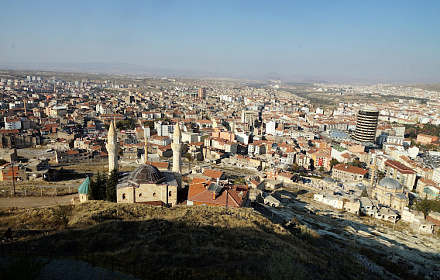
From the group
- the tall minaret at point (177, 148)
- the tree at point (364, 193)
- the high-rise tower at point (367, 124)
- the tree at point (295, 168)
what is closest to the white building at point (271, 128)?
the high-rise tower at point (367, 124)

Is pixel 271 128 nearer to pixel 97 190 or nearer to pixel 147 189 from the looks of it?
pixel 147 189

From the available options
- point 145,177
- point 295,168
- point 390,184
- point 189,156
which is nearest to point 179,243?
point 145,177

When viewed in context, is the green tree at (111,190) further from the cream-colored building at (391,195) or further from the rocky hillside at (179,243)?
the cream-colored building at (391,195)

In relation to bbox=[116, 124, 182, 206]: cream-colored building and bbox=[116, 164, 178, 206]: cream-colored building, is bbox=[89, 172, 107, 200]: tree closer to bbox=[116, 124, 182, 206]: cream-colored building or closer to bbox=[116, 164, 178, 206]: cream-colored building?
bbox=[116, 124, 182, 206]: cream-colored building

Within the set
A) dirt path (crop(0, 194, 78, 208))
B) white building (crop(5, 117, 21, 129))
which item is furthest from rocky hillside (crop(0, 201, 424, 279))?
white building (crop(5, 117, 21, 129))

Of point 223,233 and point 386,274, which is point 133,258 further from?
point 386,274
